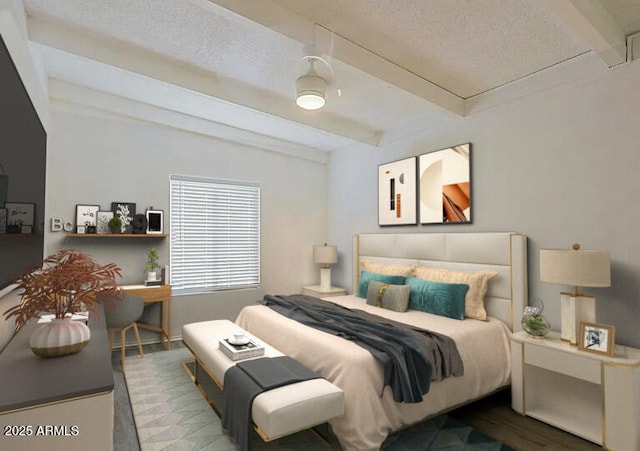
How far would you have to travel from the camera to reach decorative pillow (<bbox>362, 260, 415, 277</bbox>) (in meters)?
4.07

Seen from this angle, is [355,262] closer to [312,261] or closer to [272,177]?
[312,261]

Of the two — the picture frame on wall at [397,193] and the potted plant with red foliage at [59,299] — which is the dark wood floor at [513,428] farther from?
the potted plant with red foliage at [59,299]

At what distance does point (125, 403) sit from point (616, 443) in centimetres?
357

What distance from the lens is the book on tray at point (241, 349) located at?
2.62 meters

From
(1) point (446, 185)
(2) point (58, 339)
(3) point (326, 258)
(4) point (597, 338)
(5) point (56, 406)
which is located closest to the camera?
(5) point (56, 406)

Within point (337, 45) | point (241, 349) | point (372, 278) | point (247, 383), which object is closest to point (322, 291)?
point (372, 278)

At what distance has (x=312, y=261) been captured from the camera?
5883 millimetres

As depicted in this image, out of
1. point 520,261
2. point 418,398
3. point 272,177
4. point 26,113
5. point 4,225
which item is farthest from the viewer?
point 272,177

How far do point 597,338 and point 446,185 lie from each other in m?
2.03

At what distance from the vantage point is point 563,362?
2529 millimetres

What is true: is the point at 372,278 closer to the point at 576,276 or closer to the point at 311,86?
the point at 576,276

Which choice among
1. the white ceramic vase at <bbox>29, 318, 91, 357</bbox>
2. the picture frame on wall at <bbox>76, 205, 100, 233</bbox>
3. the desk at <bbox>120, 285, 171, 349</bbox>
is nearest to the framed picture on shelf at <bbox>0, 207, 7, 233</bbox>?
the white ceramic vase at <bbox>29, 318, 91, 357</bbox>

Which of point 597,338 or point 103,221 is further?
point 103,221

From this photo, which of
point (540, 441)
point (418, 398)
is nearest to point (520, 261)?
point (540, 441)
